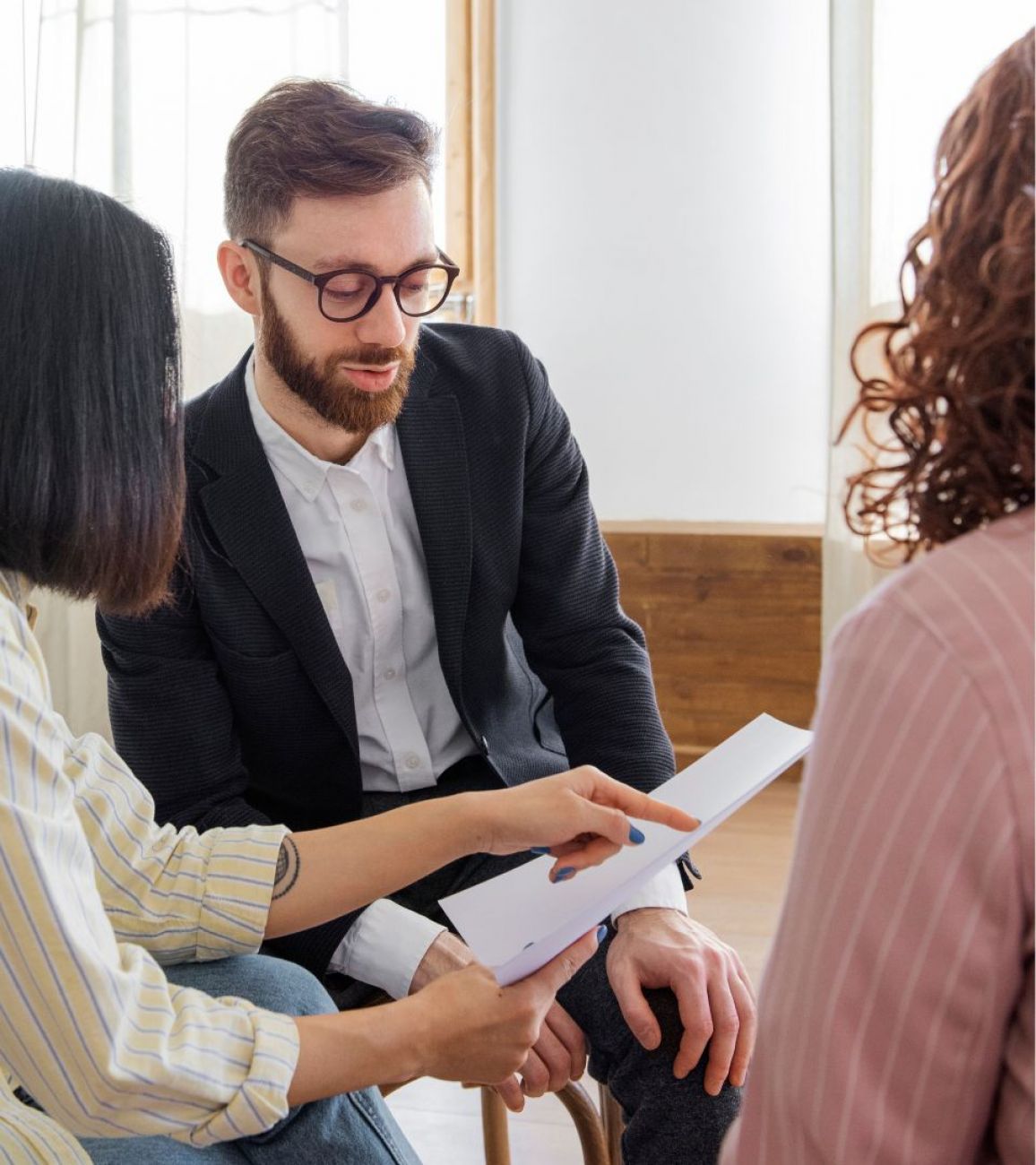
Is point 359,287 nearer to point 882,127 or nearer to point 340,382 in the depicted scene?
point 340,382

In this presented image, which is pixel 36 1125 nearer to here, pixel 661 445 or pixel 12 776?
pixel 12 776

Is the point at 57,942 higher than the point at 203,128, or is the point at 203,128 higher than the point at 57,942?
the point at 203,128

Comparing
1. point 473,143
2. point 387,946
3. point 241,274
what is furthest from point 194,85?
point 387,946

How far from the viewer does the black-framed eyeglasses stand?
1521 millimetres

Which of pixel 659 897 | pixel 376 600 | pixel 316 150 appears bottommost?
pixel 659 897

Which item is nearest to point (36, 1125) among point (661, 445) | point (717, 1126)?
point (717, 1126)

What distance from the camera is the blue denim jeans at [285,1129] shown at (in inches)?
37.6

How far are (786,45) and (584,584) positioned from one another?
1.95 meters

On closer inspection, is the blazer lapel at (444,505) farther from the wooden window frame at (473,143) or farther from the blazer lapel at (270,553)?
the wooden window frame at (473,143)

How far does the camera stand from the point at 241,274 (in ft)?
5.39

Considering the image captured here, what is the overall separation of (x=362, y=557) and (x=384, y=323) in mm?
266

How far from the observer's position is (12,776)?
0.80 metres

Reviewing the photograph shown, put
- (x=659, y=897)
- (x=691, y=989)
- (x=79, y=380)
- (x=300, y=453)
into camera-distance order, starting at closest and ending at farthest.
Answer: (x=79, y=380) → (x=691, y=989) → (x=659, y=897) → (x=300, y=453)

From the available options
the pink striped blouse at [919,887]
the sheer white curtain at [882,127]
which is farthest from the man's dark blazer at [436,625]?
the sheer white curtain at [882,127]
